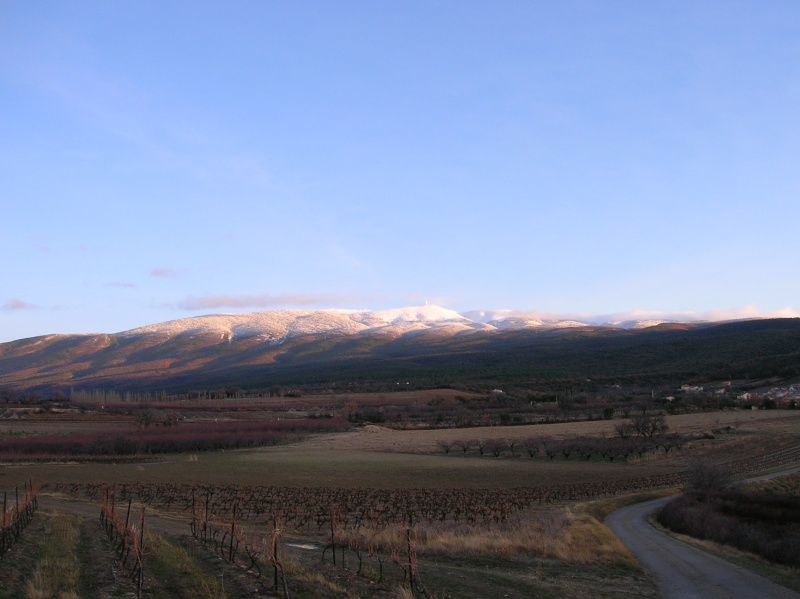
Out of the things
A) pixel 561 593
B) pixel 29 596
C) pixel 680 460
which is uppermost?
pixel 29 596

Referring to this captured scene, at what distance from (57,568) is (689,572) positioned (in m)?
16.4

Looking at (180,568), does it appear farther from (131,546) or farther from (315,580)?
(315,580)

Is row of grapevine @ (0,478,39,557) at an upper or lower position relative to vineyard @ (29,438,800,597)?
upper

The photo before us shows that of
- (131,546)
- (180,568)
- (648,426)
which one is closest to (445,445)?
(648,426)

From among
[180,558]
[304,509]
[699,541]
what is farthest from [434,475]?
[180,558]

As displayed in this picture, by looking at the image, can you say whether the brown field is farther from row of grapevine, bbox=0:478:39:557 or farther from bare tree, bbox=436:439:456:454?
bare tree, bbox=436:439:456:454

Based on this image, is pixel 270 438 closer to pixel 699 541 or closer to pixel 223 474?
pixel 223 474

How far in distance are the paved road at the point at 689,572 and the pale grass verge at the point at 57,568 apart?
12893mm

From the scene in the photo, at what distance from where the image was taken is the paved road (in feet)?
56.1

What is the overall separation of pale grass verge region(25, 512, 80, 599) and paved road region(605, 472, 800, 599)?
1289 centimetres

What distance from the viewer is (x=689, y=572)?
19969mm

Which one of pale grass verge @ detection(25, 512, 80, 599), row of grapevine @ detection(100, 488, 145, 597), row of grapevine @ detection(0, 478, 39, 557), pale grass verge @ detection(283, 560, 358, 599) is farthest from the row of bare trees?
pale grass verge @ detection(283, 560, 358, 599)

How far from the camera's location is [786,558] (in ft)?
82.2

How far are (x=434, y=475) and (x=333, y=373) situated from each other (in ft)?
440
